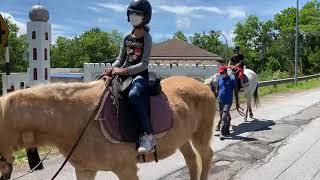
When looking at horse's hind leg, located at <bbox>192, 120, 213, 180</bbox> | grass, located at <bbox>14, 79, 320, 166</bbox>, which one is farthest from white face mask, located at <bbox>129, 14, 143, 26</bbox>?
horse's hind leg, located at <bbox>192, 120, 213, 180</bbox>

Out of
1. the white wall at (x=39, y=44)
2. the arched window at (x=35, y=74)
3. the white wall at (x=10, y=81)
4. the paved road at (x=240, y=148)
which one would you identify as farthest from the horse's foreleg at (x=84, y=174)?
the arched window at (x=35, y=74)

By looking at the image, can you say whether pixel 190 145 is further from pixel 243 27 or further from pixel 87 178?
pixel 243 27

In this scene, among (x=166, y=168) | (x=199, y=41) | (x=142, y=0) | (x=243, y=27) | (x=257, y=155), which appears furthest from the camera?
(x=199, y=41)

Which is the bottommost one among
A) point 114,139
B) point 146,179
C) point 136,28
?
point 146,179

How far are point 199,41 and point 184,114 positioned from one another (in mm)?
115061

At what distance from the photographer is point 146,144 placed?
473 centimetres

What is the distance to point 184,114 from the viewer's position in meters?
5.64

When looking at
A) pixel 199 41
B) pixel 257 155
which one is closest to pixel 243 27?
pixel 199 41

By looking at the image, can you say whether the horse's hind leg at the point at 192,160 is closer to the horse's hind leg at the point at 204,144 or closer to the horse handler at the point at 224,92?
the horse's hind leg at the point at 204,144

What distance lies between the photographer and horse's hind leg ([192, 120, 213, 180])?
6309 mm

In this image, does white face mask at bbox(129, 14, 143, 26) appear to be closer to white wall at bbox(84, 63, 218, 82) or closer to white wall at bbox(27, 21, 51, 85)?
white wall at bbox(84, 63, 218, 82)

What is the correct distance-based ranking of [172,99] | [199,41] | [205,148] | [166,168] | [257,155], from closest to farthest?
1. [172,99]
2. [205,148]
3. [166,168]
4. [257,155]
5. [199,41]

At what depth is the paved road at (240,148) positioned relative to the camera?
24.7 ft

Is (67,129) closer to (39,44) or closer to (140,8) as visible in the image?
(140,8)
